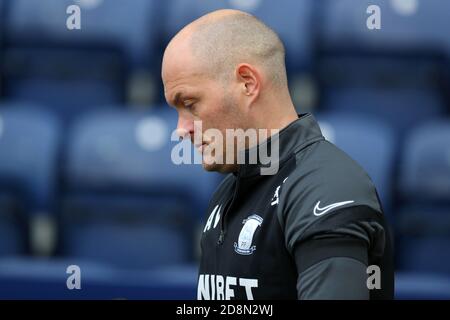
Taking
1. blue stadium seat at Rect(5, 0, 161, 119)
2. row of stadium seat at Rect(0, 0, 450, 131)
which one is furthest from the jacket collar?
blue stadium seat at Rect(5, 0, 161, 119)

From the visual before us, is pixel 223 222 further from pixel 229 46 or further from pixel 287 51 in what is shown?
pixel 287 51

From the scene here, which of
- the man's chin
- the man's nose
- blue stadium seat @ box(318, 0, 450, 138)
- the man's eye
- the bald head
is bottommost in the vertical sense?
the man's chin

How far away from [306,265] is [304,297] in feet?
0.14

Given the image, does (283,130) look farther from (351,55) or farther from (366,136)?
(351,55)

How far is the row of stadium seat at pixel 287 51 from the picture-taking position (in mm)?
2869

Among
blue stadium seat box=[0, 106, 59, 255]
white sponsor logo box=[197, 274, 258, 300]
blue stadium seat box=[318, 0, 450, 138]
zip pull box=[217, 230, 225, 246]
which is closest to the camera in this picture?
white sponsor logo box=[197, 274, 258, 300]

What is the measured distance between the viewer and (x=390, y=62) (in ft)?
9.47

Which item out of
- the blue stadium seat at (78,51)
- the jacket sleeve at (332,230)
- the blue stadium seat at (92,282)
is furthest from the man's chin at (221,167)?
the blue stadium seat at (78,51)

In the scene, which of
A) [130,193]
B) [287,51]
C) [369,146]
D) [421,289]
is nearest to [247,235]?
[421,289]

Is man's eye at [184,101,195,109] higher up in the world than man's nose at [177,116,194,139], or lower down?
higher up

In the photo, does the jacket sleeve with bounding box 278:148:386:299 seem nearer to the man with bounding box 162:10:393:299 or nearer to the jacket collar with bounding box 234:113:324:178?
the man with bounding box 162:10:393:299

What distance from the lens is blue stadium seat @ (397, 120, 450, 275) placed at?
2441mm

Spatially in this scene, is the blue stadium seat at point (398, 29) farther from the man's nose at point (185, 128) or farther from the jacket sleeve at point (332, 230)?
the jacket sleeve at point (332, 230)

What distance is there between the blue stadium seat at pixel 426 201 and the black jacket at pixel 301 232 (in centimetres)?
106
